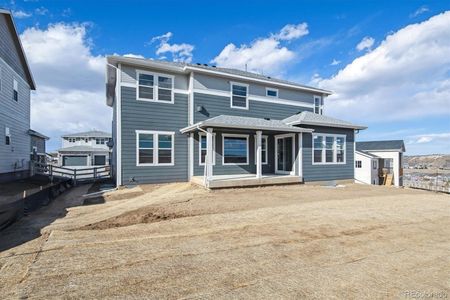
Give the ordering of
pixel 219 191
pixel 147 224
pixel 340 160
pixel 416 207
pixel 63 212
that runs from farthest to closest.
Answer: pixel 340 160
pixel 219 191
pixel 416 207
pixel 63 212
pixel 147 224

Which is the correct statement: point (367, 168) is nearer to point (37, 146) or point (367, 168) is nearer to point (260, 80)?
point (260, 80)

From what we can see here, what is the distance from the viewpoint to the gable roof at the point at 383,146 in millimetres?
22659

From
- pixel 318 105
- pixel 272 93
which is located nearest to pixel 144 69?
pixel 272 93

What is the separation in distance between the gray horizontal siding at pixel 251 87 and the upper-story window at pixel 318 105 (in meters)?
0.43

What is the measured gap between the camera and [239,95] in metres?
13.7

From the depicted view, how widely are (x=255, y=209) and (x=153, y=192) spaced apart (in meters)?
5.09

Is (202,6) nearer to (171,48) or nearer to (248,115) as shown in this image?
(171,48)

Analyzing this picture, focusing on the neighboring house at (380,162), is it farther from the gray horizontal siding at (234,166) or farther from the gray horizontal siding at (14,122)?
the gray horizontal siding at (14,122)

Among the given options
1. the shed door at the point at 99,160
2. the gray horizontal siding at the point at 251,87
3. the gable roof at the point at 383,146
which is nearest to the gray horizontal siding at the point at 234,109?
the gray horizontal siding at the point at 251,87

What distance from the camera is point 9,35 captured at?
13.2 m

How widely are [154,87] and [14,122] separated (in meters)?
9.17

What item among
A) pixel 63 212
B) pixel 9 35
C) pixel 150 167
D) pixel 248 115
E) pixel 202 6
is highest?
pixel 202 6

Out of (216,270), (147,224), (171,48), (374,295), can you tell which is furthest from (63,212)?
(171,48)

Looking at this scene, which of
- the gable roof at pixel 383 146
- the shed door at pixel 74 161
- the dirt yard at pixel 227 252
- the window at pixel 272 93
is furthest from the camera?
the shed door at pixel 74 161
